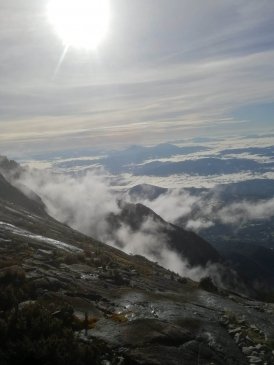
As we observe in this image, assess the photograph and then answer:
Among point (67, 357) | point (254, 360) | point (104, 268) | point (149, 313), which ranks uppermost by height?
point (104, 268)

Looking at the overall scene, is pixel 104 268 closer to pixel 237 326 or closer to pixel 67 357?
pixel 237 326

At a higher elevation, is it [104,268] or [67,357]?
[104,268]

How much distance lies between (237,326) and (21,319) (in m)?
14.7

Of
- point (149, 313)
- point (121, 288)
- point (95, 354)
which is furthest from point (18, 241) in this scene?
point (95, 354)

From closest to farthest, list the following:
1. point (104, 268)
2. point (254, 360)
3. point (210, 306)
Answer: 1. point (254, 360)
2. point (210, 306)
3. point (104, 268)

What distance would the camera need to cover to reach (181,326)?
87.3 feet

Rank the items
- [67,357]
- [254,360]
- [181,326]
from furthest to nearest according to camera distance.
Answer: [181,326], [254,360], [67,357]

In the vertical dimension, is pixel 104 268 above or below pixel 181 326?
above

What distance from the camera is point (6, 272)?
98.1 ft

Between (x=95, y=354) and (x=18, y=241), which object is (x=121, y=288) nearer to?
(x=95, y=354)

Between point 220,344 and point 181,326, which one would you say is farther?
point 181,326

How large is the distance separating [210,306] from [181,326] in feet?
31.3

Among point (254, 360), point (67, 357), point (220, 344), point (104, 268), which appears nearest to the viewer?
point (67, 357)

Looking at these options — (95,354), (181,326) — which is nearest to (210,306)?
(181,326)
